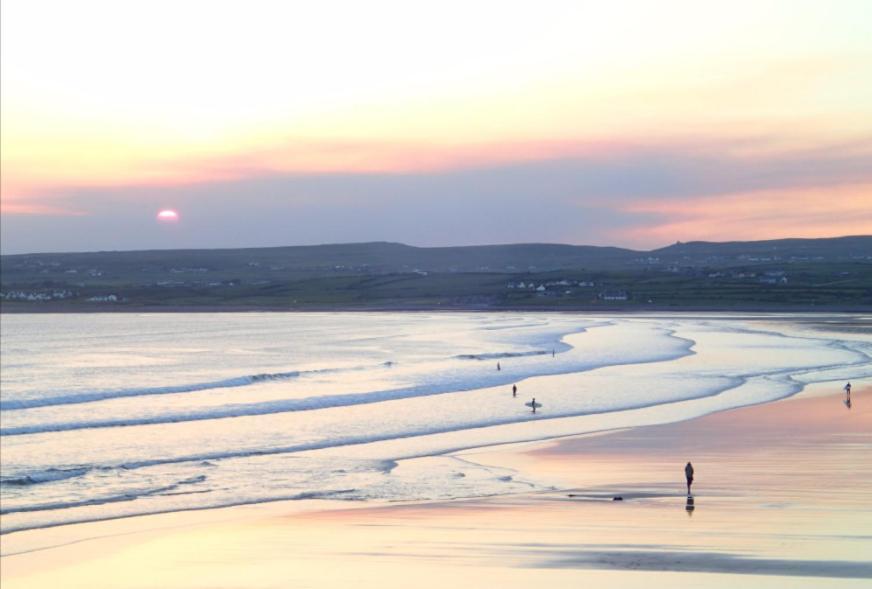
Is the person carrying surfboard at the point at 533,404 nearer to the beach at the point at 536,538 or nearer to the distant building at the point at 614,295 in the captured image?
the beach at the point at 536,538

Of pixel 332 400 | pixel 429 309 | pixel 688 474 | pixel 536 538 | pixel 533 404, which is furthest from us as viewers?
pixel 429 309

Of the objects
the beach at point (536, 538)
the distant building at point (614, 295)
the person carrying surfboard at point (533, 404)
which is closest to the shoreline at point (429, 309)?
the distant building at point (614, 295)

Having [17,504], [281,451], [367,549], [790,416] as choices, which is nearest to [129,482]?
[17,504]

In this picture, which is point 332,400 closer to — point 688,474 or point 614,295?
point 688,474

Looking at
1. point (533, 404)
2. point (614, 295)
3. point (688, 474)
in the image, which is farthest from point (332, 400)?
point (614, 295)

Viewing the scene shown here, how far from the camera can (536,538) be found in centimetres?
1989

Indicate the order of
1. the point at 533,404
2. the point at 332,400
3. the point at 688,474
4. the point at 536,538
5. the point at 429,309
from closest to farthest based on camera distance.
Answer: the point at 536,538 < the point at 688,474 < the point at 533,404 < the point at 332,400 < the point at 429,309

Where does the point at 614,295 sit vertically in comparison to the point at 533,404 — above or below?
above

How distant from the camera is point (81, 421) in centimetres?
3800

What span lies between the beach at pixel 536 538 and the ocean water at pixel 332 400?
5.54ft

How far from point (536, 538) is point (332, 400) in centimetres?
2570

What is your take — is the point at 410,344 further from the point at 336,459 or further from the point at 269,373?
the point at 336,459

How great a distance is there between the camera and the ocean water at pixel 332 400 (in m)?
26.3

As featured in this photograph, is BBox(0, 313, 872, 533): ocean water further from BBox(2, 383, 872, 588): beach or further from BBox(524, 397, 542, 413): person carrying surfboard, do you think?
BBox(2, 383, 872, 588): beach
